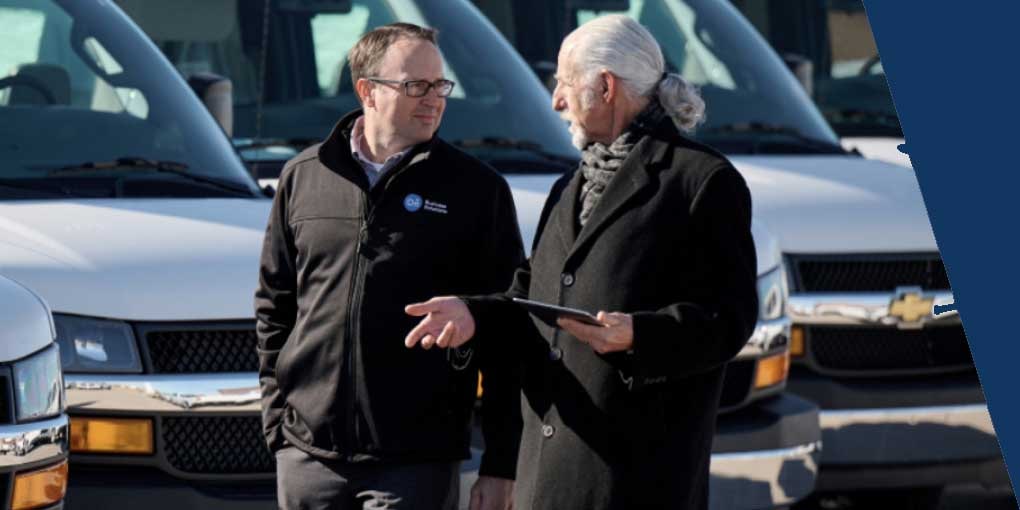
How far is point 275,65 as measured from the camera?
7.92 meters

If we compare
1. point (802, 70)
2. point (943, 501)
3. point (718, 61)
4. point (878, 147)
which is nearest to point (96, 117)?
point (718, 61)

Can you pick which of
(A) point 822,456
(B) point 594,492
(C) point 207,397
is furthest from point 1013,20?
(A) point 822,456

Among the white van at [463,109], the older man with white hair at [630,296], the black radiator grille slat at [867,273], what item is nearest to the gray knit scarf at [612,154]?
the older man with white hair at [630,296]

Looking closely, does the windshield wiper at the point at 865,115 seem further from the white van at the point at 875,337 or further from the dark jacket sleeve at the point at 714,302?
the dark jacket sleeve at the point at 714,302

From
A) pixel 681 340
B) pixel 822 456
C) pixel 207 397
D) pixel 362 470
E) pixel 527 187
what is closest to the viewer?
pixel 681 340

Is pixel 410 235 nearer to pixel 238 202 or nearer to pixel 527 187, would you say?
pixel 238 202

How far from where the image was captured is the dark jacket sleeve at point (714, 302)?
11.9 ft

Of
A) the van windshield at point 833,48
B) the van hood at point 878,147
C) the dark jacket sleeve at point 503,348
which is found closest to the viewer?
the dark jacket sleeve at point 503,348

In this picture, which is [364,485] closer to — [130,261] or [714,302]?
[714,302]

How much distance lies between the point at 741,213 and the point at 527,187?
10.7ft

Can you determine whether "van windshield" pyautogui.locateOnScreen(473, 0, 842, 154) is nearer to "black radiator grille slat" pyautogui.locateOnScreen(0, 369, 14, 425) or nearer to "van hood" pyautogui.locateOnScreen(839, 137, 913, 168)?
"van hood" pyautogui.locateOnScreen(839, 137, 913, 168)

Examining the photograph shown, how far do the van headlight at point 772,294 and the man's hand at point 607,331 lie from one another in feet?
11.6

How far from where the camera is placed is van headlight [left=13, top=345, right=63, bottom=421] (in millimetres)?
4383

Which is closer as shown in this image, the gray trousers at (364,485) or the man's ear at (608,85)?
the man's ear at (608,85)
